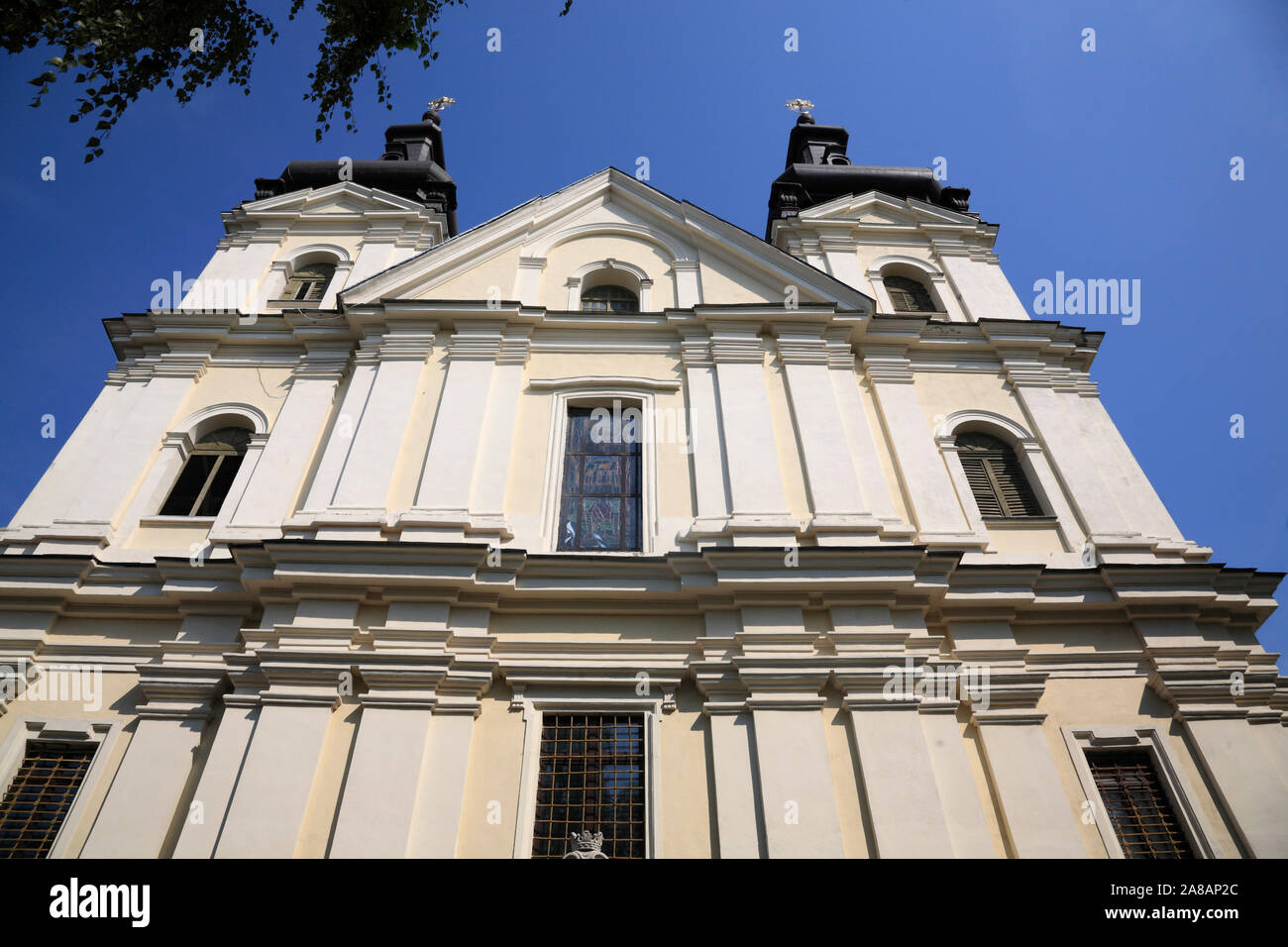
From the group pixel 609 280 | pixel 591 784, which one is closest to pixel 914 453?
pixel 609 280

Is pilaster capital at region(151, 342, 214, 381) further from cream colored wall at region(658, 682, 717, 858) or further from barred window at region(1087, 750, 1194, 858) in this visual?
barred window at region(1087, 750, 1194, 858)

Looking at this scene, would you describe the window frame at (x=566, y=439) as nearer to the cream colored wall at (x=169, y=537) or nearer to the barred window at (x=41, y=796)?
the cream colored wall at (x=169, y=537)

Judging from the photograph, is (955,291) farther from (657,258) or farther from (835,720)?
(835,720)

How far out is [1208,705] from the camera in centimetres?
966

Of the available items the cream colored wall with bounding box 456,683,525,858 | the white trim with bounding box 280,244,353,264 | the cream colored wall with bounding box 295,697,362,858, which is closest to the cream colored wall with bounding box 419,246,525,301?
the white trim with bounding box 280,244,353,264

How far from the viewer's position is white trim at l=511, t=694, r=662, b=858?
834 cm

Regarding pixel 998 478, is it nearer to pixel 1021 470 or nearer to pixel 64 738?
pixel 1021 470

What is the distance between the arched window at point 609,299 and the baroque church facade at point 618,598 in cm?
33

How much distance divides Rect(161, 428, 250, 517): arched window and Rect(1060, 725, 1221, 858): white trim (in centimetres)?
1062

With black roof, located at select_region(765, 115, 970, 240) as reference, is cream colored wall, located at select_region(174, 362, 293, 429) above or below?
below

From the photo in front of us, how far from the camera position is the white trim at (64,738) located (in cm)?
898

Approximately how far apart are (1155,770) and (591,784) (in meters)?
5.80

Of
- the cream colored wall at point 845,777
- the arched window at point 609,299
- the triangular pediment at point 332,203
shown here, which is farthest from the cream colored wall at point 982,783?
the triangular pediment at point 332,203
